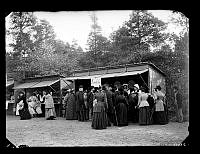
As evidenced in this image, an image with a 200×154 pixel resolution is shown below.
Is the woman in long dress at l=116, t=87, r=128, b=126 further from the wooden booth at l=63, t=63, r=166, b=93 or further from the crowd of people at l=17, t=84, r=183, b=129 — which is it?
the wooden booth at l=63, t=63, r=166, b=93

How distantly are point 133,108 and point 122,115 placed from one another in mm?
783

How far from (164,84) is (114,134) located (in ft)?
18.5

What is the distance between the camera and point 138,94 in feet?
34.6

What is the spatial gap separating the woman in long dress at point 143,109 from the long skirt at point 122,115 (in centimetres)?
58

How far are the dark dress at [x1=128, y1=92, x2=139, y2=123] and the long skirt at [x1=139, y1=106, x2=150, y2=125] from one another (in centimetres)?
48

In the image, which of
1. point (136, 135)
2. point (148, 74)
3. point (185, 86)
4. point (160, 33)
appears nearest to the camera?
point (136, 135)

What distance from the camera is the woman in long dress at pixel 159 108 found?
1027 centimetres

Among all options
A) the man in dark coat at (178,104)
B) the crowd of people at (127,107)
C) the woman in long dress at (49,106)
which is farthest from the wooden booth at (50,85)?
the man in dark coat at (178,104)

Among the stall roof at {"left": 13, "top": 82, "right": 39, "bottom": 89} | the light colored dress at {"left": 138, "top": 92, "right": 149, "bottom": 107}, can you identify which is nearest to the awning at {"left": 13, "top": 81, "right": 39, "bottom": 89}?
the stall roof at {"left": 13, "top": 82, "right": 39, "bottom": 89}

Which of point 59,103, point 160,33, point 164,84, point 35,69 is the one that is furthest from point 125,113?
point 160,33

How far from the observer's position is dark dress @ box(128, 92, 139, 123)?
10.7 m

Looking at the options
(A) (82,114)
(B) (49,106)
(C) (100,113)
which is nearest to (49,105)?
(B) (49,106)

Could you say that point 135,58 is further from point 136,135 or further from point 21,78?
point 136,135

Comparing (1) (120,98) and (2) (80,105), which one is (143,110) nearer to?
(1) (120,98)
